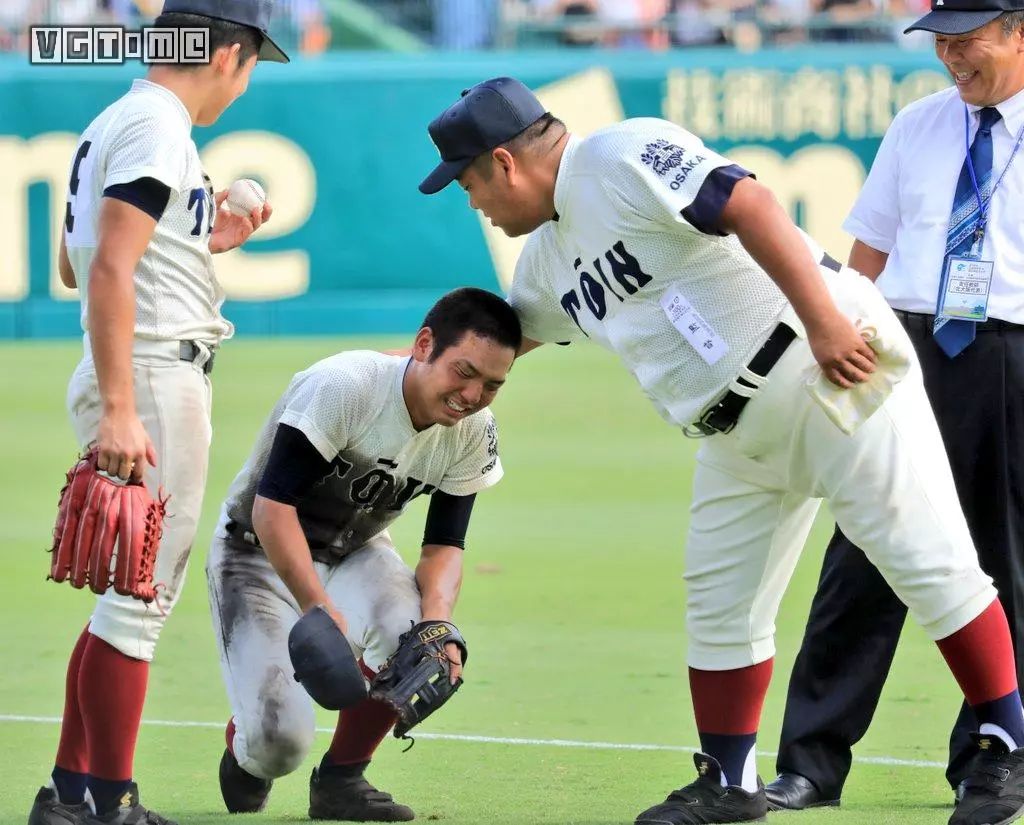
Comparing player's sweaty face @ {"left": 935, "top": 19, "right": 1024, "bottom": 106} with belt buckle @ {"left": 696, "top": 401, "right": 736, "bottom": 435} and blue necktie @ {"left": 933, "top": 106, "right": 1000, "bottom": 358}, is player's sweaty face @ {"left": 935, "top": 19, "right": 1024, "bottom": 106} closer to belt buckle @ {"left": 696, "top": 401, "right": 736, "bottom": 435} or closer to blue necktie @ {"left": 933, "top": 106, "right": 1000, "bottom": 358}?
blue necktie @ {"left": 933, "top": 106, "right": 1000, "bottom": 358}

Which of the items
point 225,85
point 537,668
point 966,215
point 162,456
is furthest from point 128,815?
point 966,215

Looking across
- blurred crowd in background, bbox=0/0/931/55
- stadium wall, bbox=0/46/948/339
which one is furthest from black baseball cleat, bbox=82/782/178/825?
blurred crowd in background, bbox=0/0/931/55

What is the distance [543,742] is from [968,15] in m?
2.55

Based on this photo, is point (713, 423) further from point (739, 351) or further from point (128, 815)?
point (128, 815)

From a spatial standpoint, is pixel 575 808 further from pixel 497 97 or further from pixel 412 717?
pixel 497 97

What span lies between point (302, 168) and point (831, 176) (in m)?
5.22

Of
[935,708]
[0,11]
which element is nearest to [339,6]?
[0,11]

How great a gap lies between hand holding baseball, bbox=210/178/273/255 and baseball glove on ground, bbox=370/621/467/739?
1226mm

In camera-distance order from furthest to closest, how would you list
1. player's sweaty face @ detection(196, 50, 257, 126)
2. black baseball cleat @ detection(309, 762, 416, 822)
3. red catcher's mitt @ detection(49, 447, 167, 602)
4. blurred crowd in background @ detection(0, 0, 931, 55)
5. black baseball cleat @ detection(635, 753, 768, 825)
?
1. blurred crowd in background @ detection(0, 0, 931, 55)
2. black baseball cleat @ detection(309, 762, 416, 822)
3. player's sweaty face @ detection(196, 50, 257, 126)
4. black baseball cleat @ detection(635, 753, 768, 825)
5. red catcher's mitt @ detection(49, 447, 167, 602)

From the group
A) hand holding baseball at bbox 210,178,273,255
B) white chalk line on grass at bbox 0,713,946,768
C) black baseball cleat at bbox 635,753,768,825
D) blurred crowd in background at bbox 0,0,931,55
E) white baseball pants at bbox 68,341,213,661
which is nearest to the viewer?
white baseball pants at bbox 68,341,213,661

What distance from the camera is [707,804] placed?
174 inches

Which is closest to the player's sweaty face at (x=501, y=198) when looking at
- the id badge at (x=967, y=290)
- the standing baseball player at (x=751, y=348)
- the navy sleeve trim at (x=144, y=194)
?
the standing baseball player at (x=751, y=348)

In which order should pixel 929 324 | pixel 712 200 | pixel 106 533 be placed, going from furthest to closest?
pixel 929 324 < pixel 106 533 < pixel 712 200

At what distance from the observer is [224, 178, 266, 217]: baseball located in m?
4.82
